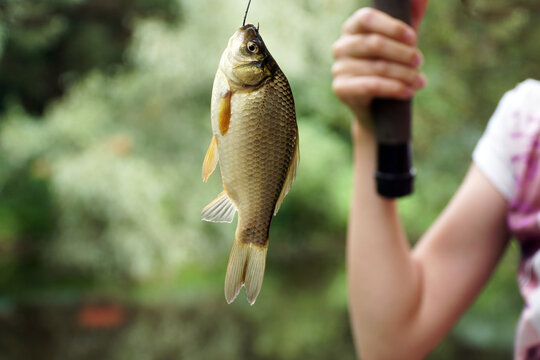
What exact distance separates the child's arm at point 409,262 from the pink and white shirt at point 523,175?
3cm

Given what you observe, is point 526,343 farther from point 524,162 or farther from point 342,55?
point 342,55

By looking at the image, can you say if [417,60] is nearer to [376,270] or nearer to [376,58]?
[376,58]

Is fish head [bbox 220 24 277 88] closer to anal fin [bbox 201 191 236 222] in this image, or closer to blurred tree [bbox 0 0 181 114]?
anal fin [bbox 201 191 236 222]

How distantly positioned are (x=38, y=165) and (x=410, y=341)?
3203 mm

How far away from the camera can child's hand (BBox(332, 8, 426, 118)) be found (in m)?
0.55

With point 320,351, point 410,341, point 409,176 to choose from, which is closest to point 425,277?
point 410,341

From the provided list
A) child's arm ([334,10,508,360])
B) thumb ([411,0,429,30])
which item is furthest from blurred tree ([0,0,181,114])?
thumb ([411,0,429,30])

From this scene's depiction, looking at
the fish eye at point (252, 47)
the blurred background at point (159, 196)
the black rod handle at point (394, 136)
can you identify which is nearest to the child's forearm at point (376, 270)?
the black rod handle at point (394, 136)

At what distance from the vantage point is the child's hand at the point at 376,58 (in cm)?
55

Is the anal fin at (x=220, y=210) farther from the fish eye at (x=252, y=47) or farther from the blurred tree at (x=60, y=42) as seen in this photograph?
the blurred tree at (x=60, y=42)

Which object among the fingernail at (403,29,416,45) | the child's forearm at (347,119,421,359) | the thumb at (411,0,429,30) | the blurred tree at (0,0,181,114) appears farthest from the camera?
the blurred tree at (0,0,181,114)

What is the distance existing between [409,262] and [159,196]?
2.75 m

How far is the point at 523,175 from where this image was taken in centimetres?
84

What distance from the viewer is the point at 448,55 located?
3887 mm
